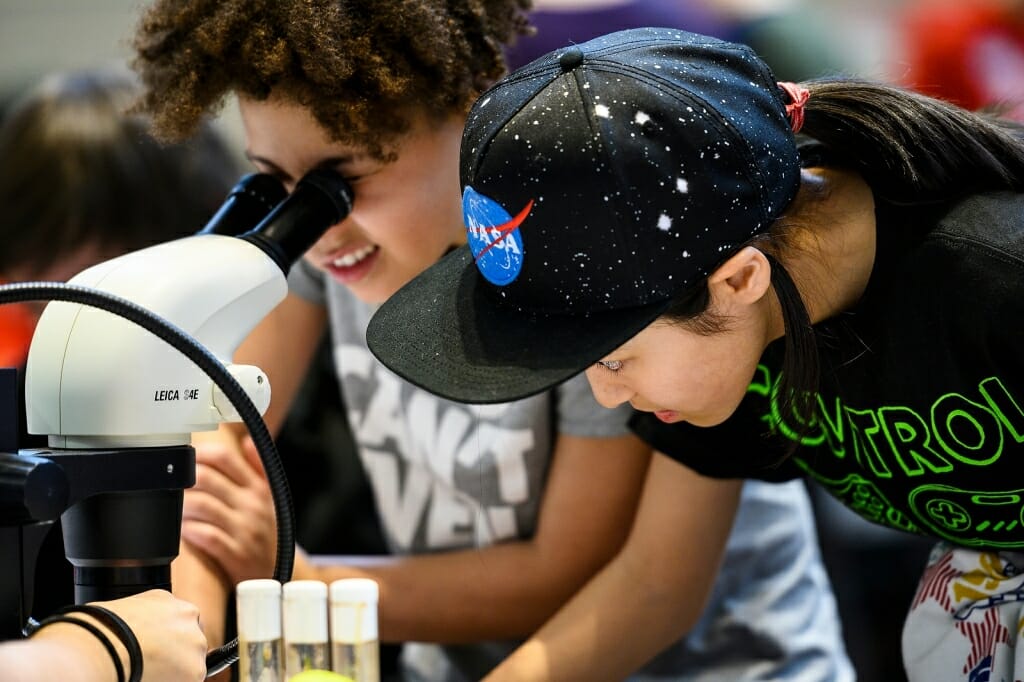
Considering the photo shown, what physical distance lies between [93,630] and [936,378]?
0.61m

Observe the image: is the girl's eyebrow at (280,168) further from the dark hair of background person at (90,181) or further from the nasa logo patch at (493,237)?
the dark hair of background person at (90,181)

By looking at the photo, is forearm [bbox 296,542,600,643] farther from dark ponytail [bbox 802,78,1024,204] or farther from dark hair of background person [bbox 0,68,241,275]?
dark hair of background person [bbox 0,68,241,275]

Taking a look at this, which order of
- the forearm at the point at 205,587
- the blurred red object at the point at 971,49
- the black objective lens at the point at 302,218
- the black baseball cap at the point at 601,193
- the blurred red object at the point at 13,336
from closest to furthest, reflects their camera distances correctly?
1. the black baseball cap at the point at 601,193
2. the black objective lens at the point at 302,218
3. the forearm at the point at 205,587
4. the blurred red object at the point at 13,336
5. the blurred red object at the point at 971,49

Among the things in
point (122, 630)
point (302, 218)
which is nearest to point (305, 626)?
point (122, 630)

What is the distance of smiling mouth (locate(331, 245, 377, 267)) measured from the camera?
1.13 m

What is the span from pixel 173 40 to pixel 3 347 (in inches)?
18.6

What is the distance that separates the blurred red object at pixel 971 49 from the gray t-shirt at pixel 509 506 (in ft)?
2.94

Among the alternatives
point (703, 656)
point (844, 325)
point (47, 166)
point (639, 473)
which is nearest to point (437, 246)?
point (639, 473)

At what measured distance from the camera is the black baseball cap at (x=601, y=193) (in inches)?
30.5

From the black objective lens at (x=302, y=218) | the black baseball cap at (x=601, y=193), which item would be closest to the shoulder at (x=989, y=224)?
the black baseball cap at (x=601, y=193)

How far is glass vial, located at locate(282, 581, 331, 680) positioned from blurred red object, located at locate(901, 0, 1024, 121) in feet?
4.66

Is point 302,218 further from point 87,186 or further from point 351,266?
point 87,186

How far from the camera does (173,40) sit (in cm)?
105

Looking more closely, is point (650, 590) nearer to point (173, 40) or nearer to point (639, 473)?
point (639, 473)
